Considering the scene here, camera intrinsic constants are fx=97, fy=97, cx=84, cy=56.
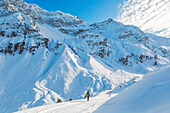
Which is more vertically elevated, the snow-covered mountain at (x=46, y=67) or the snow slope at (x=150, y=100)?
the snow-covered mountain at (x=46, y=67)

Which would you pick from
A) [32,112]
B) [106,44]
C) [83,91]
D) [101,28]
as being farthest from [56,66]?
[101,28]

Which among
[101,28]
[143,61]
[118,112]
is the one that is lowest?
[118,112]

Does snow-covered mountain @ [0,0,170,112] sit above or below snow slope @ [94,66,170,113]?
above

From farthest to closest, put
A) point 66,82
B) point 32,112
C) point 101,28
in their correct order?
point 101,28, point 66,82, point 32,112

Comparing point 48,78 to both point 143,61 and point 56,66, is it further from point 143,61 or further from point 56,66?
point 143,61

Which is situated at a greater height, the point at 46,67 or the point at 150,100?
the point at 46,67

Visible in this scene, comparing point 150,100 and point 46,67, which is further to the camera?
point 46,67

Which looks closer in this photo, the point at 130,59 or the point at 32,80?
the point at 32,80

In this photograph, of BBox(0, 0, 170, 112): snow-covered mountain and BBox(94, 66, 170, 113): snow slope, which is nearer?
BBox(94, 66, 170, 113): snow slope

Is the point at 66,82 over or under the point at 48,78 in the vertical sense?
under

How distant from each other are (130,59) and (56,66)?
127 feet

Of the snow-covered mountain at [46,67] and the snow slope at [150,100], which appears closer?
the snow slope at [150,100]

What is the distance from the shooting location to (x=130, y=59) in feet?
168

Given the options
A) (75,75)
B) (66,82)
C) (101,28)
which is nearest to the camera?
(66,82)
